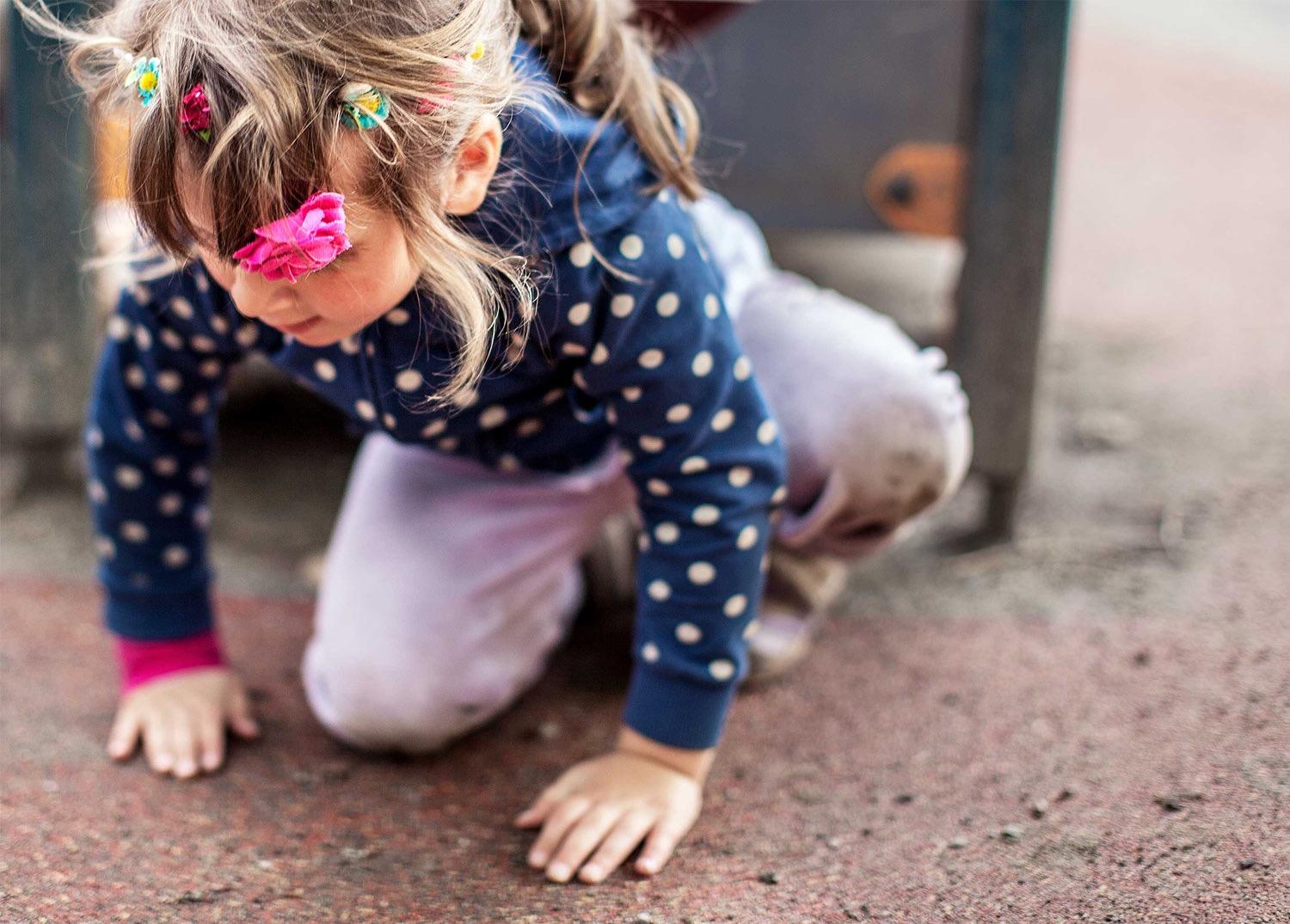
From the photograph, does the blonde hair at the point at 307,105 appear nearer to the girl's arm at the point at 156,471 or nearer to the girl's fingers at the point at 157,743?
the girl's arm at the point at 156,471

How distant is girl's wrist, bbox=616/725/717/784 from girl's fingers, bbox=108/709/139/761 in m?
0.45

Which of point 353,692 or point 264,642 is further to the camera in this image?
point 264,642

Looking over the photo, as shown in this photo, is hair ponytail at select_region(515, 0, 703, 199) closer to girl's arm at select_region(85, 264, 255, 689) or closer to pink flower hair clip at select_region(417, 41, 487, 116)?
pink flower hair clip at select_region(417, 41, 487, 116)

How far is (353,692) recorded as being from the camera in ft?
3.84

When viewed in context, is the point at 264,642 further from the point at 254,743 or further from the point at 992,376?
the point at 992,376

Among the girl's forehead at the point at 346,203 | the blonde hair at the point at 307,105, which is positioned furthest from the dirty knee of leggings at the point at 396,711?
the girl's forehead at the point at 346,203

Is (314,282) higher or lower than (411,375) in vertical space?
higher

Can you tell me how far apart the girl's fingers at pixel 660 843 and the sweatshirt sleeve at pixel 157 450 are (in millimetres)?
498

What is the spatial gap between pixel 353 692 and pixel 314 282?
0.46 metres

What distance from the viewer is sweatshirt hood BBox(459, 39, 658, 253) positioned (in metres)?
0.92

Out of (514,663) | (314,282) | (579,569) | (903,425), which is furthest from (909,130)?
(314,282)

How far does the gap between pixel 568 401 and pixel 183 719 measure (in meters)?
0.46

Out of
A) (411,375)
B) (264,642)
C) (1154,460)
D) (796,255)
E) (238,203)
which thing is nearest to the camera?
(238,203)

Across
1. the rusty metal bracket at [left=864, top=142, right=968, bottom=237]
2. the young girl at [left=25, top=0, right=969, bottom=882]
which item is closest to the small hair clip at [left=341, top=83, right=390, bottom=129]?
the young girl at [left=25, top=0, right=969, bottom=882]
